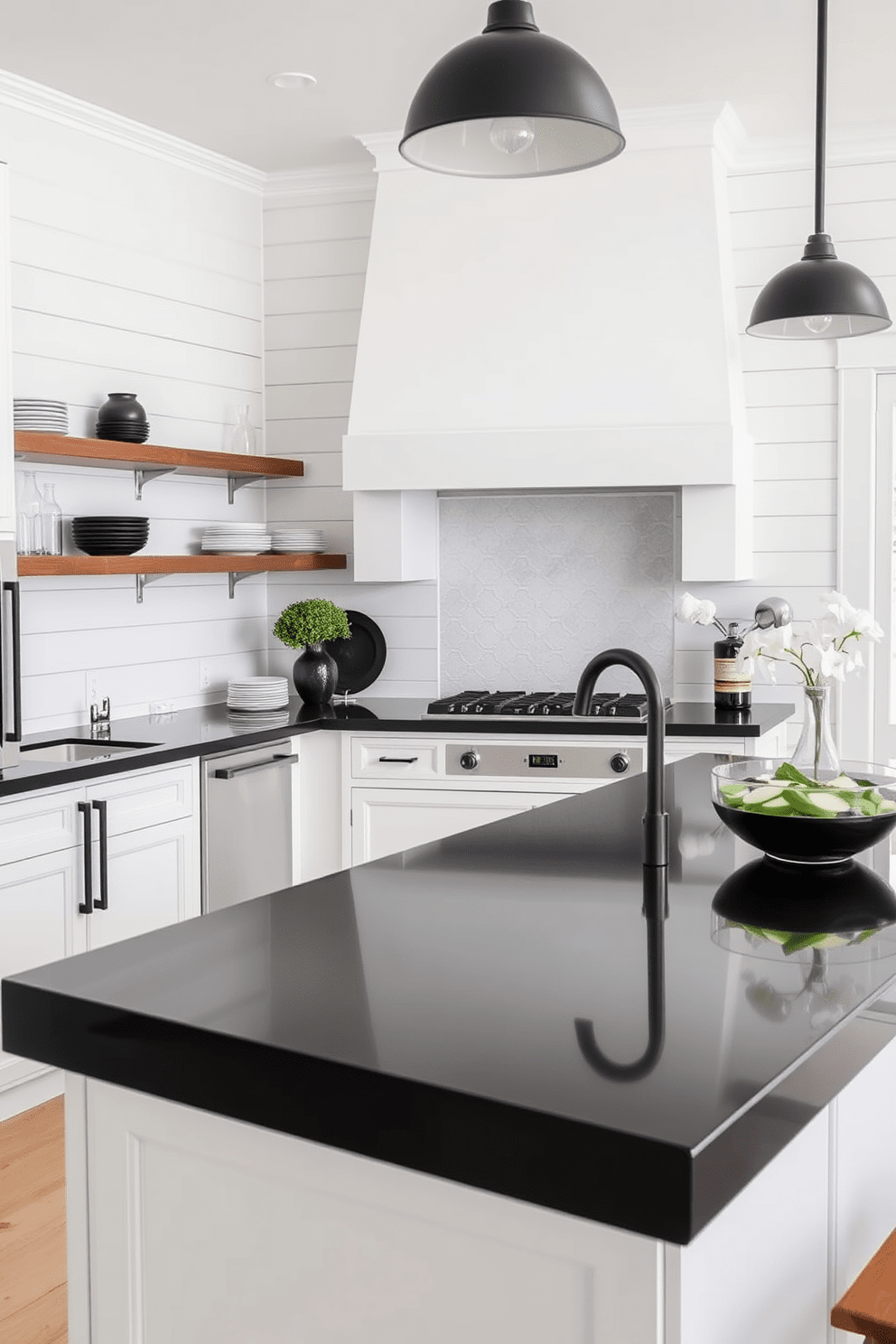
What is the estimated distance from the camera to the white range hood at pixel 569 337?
442 centimetres

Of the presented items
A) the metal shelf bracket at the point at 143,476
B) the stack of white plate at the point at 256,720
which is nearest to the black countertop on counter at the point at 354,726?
the stack of white plate at the point at 256,720

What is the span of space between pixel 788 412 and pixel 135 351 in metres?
2.33

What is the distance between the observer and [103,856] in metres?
3.60

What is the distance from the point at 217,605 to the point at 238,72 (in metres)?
1.91

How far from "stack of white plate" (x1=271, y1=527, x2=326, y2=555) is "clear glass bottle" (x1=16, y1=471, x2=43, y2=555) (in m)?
1.20

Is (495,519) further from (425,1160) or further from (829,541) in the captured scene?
(425,1160)

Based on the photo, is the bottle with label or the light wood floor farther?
the bottle with label

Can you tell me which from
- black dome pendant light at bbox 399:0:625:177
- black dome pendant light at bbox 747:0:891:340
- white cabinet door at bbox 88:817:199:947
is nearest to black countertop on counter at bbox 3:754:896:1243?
black dome pendant light at bbox 399:0:625:177

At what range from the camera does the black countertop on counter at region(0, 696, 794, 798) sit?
158 inches

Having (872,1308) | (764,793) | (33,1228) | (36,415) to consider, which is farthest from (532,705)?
(872,1308)

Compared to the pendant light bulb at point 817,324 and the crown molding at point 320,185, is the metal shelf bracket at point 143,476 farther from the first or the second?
the pendant light bulb at point 817,324

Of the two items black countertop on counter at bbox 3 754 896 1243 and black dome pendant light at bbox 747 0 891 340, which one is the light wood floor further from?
black dome pendant light at bbox 747 0 891 340

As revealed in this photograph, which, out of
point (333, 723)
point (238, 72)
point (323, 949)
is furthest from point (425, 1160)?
point (238, 72)

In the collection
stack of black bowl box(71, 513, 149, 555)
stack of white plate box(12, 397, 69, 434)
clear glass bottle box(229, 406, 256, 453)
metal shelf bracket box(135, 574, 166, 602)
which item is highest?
clear glass bottle box(229, 406, 256, 453)
